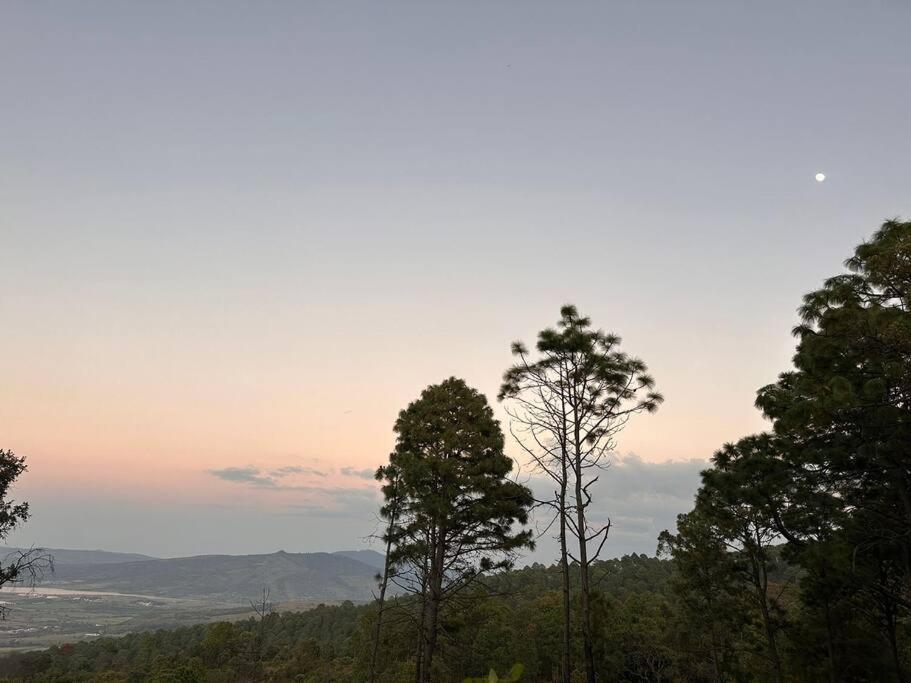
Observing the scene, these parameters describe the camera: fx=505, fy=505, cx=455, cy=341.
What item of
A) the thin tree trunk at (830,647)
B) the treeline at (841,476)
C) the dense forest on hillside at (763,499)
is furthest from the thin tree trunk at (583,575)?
the thin tree trunk at (830,647)

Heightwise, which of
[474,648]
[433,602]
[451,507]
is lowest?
[474,648]

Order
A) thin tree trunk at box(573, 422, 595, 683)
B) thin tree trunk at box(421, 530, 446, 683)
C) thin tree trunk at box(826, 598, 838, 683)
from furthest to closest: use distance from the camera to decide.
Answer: thin tree trunk at box(826, 598, 838, 683)
thin tree trunk at box(421, 530, 446, 683)
thin tree trunk at box(573, 422, 595, 683)

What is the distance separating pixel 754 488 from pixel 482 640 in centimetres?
4768

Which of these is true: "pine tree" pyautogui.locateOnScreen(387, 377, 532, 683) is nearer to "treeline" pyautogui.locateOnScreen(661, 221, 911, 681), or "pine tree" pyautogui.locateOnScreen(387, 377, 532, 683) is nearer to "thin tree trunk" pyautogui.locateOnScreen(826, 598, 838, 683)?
"treeline" pyautogui.locateOnScreen(661, 221, 911, 681)

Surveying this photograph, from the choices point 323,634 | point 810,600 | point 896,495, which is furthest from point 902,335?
point 323,634

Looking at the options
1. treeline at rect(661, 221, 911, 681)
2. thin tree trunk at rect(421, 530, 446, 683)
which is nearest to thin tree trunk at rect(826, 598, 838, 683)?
treeline at rect(661, 221, 911, 681)

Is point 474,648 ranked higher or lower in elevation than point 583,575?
lower

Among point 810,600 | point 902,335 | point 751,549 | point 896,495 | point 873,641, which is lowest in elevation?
point 873,641

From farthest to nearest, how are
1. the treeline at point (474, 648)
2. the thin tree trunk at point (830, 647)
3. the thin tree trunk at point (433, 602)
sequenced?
1. the treeline at point (474, 648)
2. the thin tree trunk at point (830, 647)
3. the thin tree trunk at point (433, 602)

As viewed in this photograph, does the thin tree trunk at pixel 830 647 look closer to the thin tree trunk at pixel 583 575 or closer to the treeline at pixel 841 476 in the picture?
the treeline at pixel 841 476

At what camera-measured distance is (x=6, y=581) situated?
22.6 meters

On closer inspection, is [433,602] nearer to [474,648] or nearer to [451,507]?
[451,507]

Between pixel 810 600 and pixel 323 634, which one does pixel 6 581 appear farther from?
pixel 323 634

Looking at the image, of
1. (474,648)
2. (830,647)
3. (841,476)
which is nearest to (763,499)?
(841,476)
